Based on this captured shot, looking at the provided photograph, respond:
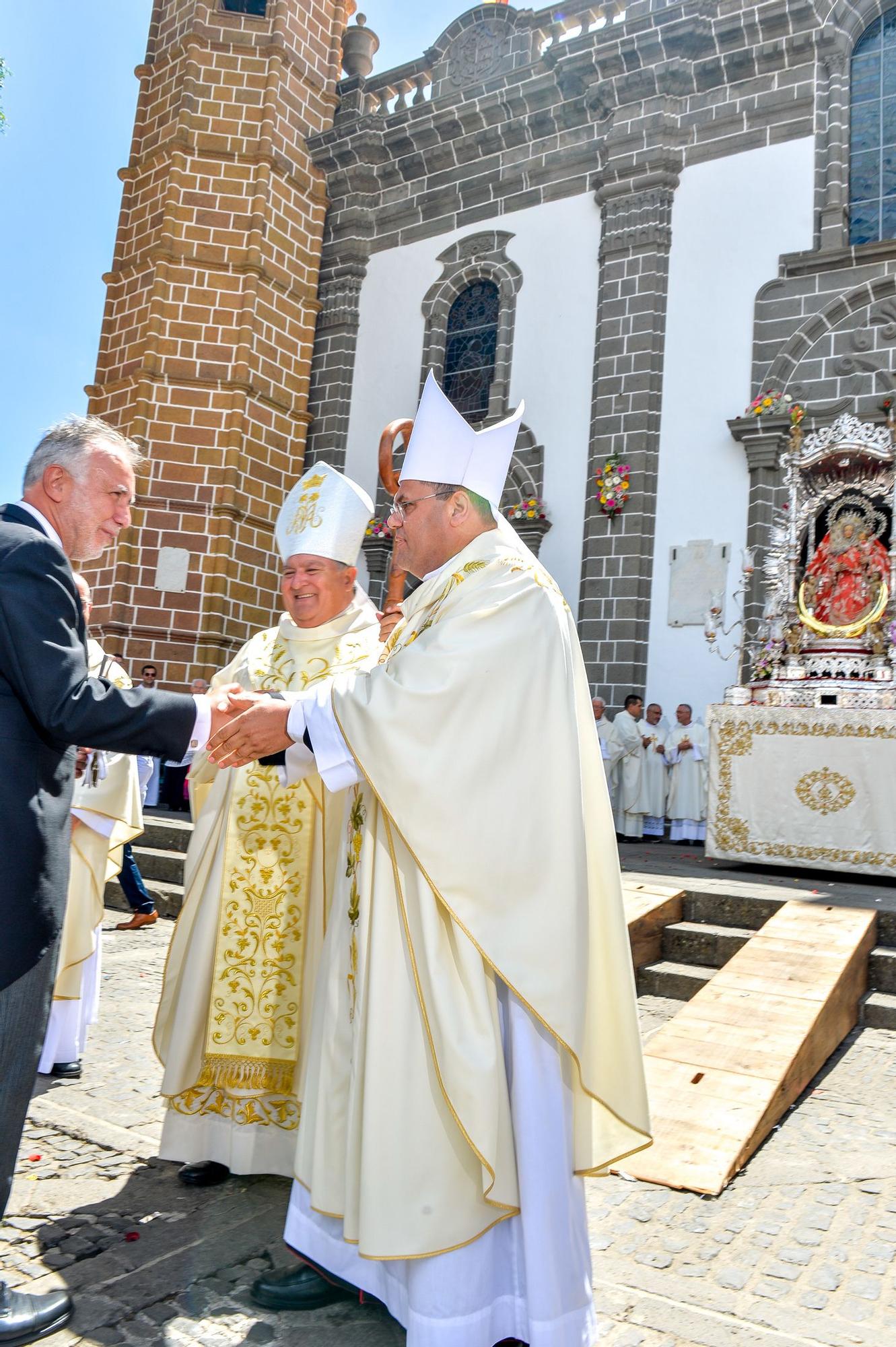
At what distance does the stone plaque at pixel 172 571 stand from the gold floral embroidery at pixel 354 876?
415 inches

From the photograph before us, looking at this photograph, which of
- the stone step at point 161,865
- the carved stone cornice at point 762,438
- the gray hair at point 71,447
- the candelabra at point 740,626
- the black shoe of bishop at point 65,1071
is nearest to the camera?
the gray hair at point 71,447

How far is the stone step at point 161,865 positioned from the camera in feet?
23.0

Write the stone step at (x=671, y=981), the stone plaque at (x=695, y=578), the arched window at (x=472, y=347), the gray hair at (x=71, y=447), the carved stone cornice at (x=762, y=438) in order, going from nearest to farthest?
the gray hair at (x=71, y=447) < the stone step at (x=671, y=981) < the carved stone cornice at (x=762, y=438) < the stone plaque at (x=695, y=578) < the arched window at (x=472, y=347)

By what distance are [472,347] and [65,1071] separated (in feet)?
35.4

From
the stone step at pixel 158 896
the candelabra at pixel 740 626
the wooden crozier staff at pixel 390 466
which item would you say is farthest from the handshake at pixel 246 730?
the candelabra at pixel 740 626

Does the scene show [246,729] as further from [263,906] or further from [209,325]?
[209,325]

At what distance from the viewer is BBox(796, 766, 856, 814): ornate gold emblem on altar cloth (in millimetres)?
6527

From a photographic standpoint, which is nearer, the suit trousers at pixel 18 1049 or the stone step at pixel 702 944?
the suit trousers at pixel 18 1049

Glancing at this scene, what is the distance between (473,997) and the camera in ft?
6.50

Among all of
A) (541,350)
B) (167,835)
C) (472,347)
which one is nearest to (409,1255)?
(167,835)

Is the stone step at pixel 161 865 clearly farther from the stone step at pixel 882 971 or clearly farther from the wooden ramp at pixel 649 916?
the stone step at pixel 882 971

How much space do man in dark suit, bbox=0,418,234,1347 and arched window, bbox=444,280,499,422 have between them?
35.3ft

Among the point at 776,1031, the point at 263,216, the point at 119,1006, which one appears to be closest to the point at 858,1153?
the point at 776,1031

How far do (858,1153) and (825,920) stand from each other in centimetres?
180
